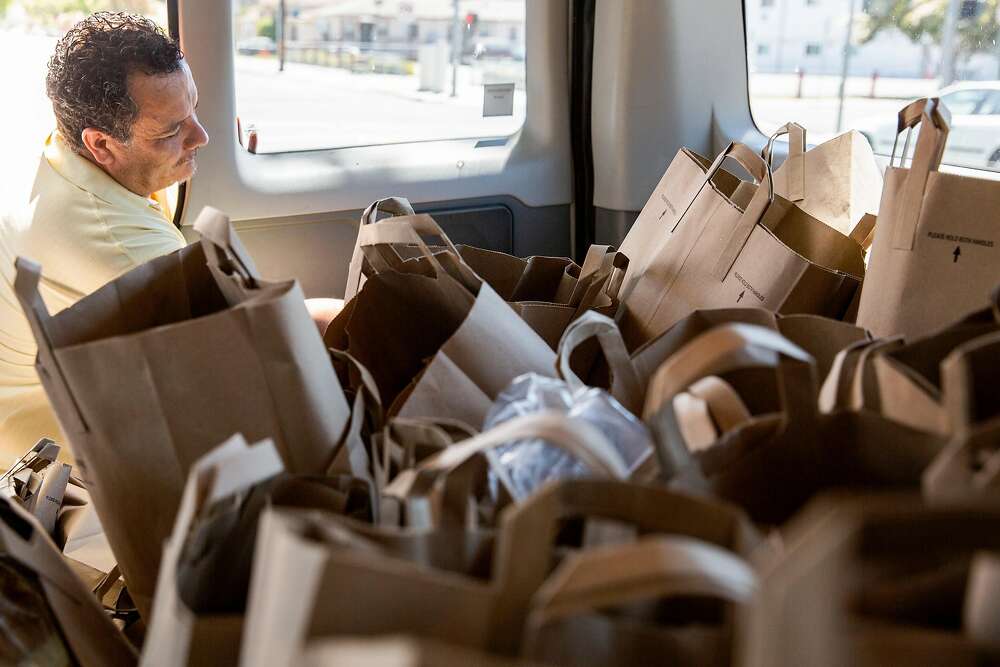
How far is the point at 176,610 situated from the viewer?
2.34 feet

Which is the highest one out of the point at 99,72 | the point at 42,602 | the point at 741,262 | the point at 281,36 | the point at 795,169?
the point at 281,36

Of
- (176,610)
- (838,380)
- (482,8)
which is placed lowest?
(176,610)

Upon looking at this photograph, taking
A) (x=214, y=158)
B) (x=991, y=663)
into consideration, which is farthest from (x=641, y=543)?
(x=214, y=158)

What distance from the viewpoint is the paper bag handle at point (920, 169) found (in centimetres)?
112

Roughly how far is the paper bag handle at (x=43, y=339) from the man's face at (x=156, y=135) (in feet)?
3.67

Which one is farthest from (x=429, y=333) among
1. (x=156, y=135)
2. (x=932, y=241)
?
(x=156, y=135)

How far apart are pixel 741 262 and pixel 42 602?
0.97 meters

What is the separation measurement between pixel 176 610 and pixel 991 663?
56 centimetres

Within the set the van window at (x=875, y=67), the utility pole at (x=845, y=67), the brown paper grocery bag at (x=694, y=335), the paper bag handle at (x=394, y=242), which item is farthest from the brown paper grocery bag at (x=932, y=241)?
the utility pole at (x=845, y=67)

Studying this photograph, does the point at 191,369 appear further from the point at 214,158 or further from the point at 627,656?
the point at 214,158

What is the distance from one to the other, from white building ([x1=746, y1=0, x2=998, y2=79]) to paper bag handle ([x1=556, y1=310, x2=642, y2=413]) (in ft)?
5.10

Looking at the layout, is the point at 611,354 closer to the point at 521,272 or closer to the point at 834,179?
Answer: the point at 521,272

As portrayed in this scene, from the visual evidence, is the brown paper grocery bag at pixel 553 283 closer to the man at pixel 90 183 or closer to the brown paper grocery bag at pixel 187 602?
the man at pixel 90 183

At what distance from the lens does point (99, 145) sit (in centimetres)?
192
